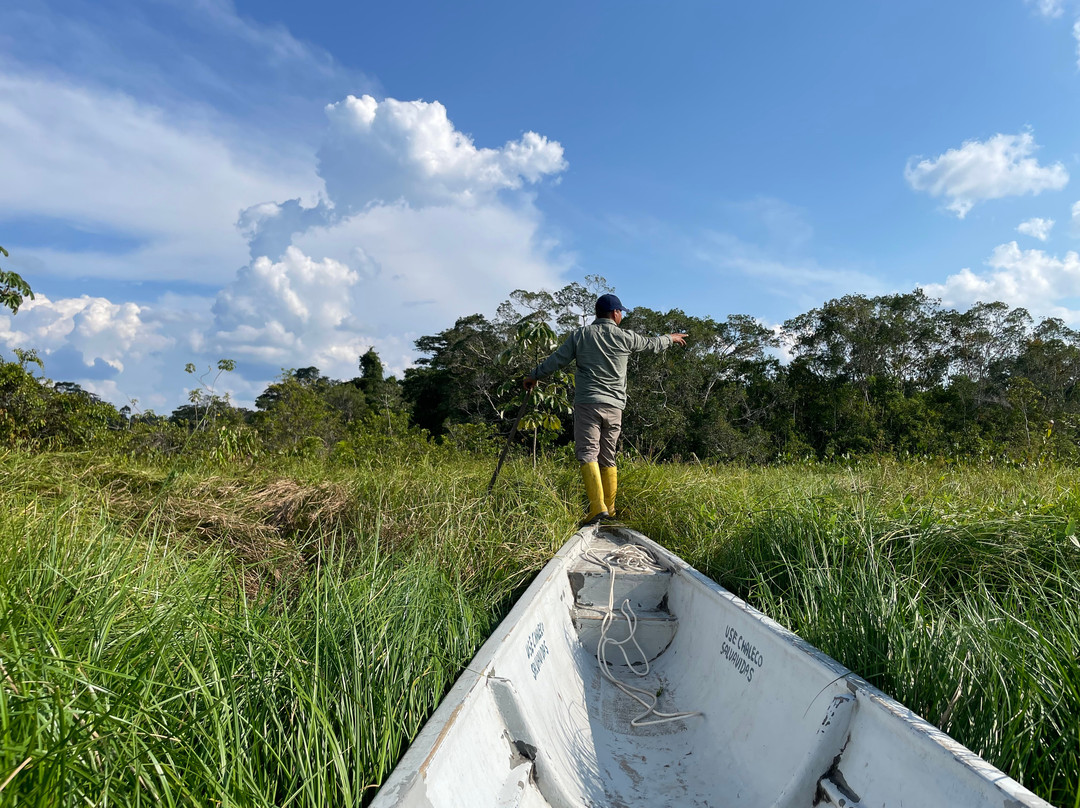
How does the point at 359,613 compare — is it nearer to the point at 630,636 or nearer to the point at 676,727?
the point at 676,727

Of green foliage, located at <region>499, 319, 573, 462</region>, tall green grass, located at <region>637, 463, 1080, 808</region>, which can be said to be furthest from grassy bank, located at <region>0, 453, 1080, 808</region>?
green foliage, located at <region>499, 319, 573, 462</region>

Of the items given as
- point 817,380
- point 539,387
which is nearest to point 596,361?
point 539,387

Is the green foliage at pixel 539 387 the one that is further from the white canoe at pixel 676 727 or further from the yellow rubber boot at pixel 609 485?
the white canoe at pixel 676 727

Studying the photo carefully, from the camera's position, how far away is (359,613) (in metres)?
1.80

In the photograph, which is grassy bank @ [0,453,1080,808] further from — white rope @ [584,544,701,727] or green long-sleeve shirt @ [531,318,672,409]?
green long-sleeve shirt @ [531,318,672,409]

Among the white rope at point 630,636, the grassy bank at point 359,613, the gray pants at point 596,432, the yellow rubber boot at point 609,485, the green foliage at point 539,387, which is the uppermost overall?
the green foliage at point 539,387

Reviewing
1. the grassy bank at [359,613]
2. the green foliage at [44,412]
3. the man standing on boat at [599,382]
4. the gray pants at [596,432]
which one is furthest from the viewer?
the green foliage at [44,412]

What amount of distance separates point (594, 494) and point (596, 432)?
0.51 meters

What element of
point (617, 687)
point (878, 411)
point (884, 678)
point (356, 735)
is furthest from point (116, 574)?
point (878, 411)

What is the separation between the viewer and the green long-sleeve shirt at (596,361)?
15.3 feet

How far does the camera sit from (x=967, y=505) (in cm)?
319

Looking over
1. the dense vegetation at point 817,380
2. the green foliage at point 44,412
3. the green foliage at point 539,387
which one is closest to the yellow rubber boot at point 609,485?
the green foliage at point 539,387

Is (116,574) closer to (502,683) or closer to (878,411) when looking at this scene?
(502,683)

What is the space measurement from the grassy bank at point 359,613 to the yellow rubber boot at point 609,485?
2.30 ft
